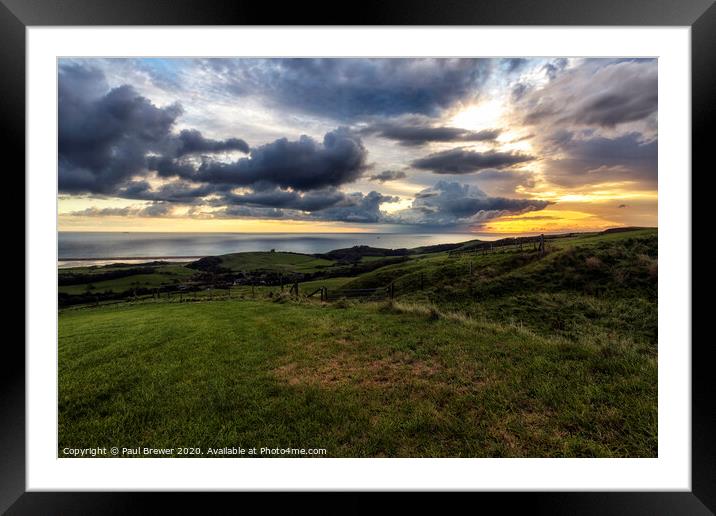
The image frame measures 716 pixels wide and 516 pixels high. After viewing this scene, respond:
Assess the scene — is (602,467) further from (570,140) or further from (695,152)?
(570,140)

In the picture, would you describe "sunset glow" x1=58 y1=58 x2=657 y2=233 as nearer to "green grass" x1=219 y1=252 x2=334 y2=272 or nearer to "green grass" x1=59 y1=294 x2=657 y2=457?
"green grass" x1=219 y1=252 x2=334 y2=272

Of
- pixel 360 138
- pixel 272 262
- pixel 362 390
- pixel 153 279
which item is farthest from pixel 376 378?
pixel 153 279

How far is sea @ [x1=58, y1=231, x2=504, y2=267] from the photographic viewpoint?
3012mm

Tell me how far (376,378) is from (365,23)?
9.57ft

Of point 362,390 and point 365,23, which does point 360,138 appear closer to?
point 365,23

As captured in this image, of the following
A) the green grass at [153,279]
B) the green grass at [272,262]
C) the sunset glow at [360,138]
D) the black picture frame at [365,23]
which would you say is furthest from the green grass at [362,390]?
the sunset glow at [360,138]

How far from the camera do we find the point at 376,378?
2.46 meters

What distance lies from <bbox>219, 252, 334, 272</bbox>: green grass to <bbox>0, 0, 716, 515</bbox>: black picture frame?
7.27ft

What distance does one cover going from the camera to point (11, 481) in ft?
5.40

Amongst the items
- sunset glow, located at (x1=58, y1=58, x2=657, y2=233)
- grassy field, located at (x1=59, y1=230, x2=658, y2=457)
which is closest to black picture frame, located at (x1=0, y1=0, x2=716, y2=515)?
grassy field, located at (x1=59, y1=230, x2=658, y2=457)

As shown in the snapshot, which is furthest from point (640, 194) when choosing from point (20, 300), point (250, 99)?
point (20, 300)

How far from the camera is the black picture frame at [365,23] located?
1.58m

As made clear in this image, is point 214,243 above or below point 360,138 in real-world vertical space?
below

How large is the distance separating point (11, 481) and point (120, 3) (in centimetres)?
327
